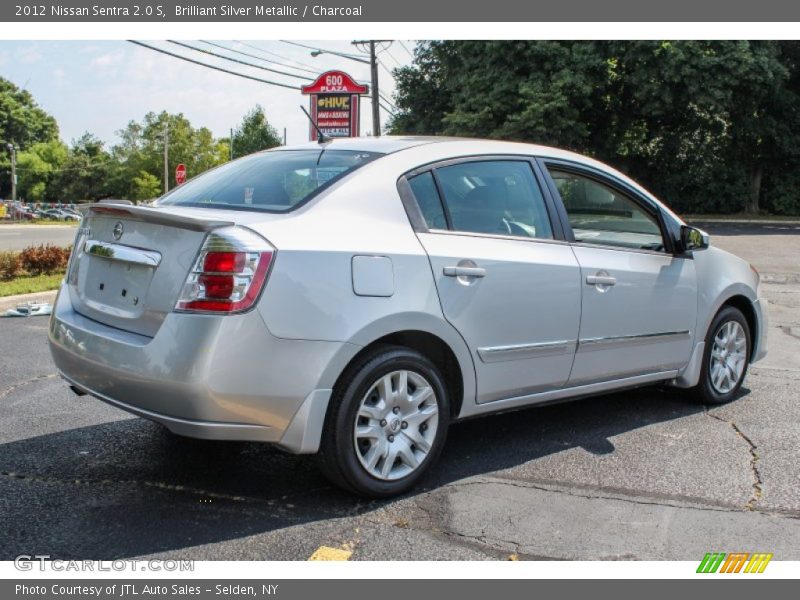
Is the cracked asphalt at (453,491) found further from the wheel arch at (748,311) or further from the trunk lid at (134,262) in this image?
the trunk lid at (134,262)

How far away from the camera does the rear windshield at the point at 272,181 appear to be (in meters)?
3.73

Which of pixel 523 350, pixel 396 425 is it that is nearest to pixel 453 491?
pixel 396 425

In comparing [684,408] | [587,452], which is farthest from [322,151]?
[684,408]

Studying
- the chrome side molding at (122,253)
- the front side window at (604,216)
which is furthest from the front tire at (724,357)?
the chrome side molding at (122,253)

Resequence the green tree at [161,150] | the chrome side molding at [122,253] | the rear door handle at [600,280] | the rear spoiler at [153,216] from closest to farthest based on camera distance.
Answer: the rear spoiler at [153,216] → the chrome side molding at [122,253] → the rear door handle at [600,280] → the green tree at [161,150]

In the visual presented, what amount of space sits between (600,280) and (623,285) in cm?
22

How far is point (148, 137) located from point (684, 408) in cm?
8732

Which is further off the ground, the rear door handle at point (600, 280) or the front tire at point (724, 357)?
the rear door handle at point (600, 280)

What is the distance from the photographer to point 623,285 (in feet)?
15.0

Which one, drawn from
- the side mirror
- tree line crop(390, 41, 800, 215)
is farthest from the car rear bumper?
tree line crop(390, 41, 800, 215)

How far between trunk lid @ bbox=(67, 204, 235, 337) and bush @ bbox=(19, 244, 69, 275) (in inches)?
343

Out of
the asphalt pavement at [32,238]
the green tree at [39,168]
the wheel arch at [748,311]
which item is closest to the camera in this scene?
the wheel arch at [748,311]

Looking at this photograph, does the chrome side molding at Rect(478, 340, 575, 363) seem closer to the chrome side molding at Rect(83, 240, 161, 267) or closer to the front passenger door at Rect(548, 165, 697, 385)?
the front passenger door at Rect(548, 165, 697, 385)

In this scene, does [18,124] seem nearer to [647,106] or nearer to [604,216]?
[647,106]
